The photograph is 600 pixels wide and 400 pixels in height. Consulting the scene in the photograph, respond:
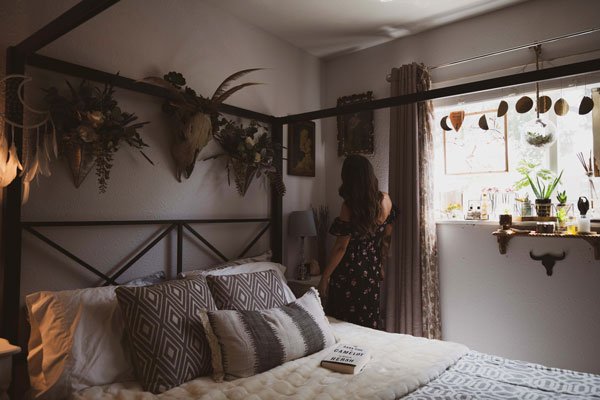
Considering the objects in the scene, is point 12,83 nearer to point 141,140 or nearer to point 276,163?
point 141,140

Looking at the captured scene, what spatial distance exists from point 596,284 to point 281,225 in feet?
7.34

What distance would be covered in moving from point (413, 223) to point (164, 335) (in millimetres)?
2097

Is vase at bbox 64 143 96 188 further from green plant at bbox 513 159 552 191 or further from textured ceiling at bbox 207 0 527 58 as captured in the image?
green plant at bbox 513 159 552 191

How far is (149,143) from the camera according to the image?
8.00 feet

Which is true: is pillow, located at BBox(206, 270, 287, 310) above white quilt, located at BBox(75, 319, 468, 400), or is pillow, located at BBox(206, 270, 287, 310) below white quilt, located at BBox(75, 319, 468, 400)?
above

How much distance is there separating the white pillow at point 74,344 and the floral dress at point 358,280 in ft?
4.81

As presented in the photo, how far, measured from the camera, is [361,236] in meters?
2.67

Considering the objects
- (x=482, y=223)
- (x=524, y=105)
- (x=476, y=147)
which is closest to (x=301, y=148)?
(x=476, y=147)

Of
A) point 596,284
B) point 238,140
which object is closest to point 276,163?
point 238,140

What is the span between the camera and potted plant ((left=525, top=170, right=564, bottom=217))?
2.71 m

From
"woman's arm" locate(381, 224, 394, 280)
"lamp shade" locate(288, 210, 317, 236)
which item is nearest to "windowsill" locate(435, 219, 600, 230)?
"woman's arm" locate(381, 224, 394, 280)

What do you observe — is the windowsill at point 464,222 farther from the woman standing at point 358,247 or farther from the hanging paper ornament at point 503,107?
the hanging paper ornament at point 503,107

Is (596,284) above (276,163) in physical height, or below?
below

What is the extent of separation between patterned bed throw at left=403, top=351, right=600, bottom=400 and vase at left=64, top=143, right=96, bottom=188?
192 cm
